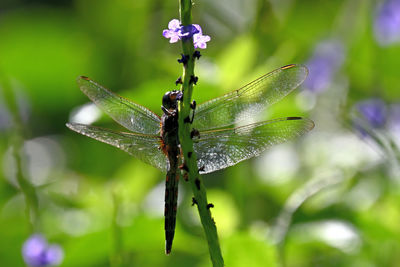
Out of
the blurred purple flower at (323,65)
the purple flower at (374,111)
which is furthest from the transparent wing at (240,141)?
the blurred purple flower at (323,65)

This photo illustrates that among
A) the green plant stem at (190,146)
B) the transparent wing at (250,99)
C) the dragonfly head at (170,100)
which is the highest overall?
the transparent wing at (250,99)

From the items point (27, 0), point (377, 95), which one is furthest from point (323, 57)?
point (27, 0)

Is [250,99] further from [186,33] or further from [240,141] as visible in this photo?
[186,33]

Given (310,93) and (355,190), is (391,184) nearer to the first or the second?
(355,190)

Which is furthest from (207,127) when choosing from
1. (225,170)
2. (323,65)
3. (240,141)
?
(323,65)

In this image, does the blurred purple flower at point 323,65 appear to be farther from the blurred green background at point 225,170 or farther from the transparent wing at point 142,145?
the transparent wing at point 142,145

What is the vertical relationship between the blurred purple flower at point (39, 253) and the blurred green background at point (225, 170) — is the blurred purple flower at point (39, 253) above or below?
below
